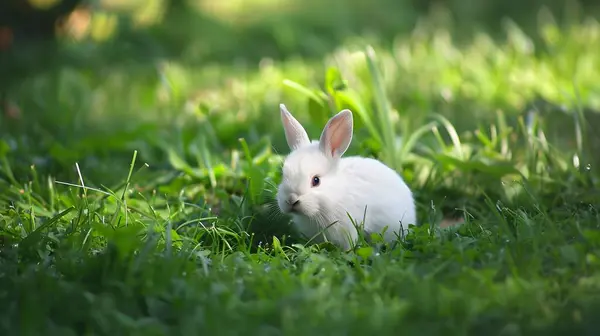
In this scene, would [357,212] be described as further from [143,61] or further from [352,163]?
[143,61]

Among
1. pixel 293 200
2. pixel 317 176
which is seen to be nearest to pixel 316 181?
pixel 317 176

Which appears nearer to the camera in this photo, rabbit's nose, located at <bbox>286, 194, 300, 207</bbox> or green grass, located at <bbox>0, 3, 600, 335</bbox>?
green grass, located at <bbox>0, 3, 600, 335</bbox>

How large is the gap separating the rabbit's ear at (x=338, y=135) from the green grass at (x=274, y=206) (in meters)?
0.35

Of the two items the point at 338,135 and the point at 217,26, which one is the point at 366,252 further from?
the point at 217,26

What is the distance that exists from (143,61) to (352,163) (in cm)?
366

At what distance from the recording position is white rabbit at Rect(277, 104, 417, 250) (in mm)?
3160

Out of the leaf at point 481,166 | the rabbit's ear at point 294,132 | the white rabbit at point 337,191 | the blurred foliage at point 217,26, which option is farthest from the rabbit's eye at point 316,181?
the blurred foliage at point 217,26

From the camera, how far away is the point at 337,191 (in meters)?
3.22

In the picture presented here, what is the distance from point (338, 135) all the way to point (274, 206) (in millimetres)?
395

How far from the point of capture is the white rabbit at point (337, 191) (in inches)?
124

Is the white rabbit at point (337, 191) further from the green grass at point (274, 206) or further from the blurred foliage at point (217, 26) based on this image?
the blurred foliage at point (217, 26)

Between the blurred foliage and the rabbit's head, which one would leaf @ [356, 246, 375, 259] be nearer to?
the rabbit's head

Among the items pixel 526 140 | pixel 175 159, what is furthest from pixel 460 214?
pixel 175 159

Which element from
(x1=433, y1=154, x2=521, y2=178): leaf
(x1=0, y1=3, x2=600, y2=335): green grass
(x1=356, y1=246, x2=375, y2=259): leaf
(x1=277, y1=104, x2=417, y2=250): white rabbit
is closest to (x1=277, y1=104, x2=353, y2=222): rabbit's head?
(x1=277, y1=104, x2=417, y2=250): white rabbit
